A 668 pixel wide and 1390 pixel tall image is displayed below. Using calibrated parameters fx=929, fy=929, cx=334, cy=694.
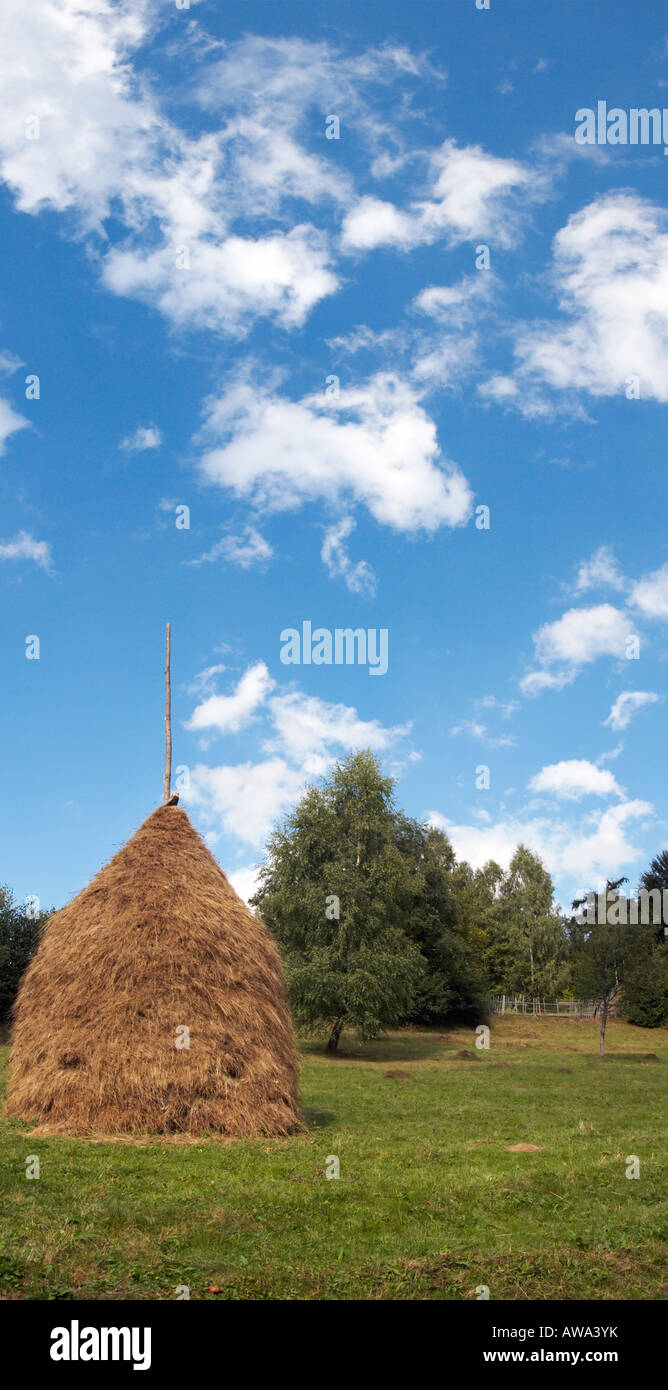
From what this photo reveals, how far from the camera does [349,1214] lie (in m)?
10.7

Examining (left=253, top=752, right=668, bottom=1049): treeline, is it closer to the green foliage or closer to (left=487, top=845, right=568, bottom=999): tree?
the green foliage

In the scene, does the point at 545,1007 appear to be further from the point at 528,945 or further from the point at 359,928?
the point at 359,928

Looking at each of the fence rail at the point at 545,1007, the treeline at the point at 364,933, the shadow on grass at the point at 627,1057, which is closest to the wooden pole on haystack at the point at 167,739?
the treeline at the point at 364,933

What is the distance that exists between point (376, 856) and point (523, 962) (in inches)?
1687

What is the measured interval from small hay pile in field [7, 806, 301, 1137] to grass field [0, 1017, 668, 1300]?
831mm

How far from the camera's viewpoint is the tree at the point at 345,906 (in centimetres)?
4075

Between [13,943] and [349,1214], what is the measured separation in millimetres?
48037

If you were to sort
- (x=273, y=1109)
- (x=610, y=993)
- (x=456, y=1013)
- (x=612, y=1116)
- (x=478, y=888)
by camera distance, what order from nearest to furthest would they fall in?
(x=273, y=1109)
(x=612, y=1116)
(x=610, y=993)
(x=456, y=1013)
(x=478, y=888)

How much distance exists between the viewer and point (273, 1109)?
16703mm

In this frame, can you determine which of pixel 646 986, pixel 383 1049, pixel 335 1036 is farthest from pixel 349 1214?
pixel 646 986

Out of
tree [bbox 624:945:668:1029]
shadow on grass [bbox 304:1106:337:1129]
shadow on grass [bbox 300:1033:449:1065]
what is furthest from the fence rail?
shadow on grass [bbox 304:1106:337:1129]
